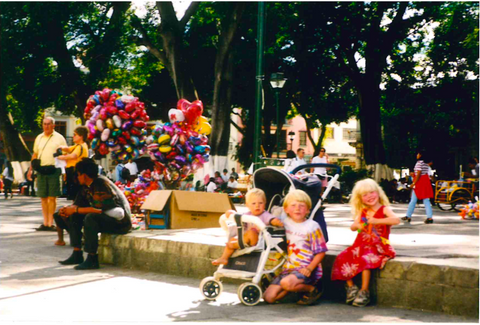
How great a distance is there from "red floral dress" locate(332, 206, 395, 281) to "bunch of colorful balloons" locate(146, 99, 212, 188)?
5871mm

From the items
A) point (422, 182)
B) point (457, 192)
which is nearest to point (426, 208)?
point (422, 182)

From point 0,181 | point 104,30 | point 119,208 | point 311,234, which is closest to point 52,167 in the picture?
point 119,208

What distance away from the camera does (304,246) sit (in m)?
5.81

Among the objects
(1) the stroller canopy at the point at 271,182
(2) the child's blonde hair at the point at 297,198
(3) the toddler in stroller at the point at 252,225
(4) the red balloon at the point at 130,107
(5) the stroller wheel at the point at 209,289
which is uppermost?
(4) the red balloon at the point at 130,107

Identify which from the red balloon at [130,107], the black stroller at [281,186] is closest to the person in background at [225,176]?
the red balloon at [130,107]

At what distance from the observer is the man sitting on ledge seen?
7.78 metres

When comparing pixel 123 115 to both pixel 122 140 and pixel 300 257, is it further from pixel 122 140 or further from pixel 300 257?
pixel 300 257

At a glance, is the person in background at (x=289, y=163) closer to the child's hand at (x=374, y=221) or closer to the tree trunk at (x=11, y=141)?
the child's hand at (x=374, y=221)

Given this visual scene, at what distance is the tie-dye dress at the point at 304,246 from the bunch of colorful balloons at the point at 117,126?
5741mm

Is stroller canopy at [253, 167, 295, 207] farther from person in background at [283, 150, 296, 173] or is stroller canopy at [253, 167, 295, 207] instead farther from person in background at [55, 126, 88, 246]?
person in background at [283, 150, 296, 173]

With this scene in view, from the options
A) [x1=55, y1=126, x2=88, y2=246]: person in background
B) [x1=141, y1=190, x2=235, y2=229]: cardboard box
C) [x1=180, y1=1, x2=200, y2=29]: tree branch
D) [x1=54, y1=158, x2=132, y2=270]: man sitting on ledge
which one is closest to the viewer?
[x1=54, y1=158, x2=132, y2=270]: man sitting on ledge

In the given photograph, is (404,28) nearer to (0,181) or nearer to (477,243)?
(0,181)

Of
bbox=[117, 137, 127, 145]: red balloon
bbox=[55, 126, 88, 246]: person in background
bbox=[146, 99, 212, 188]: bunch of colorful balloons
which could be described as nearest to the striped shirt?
bbox=[146, 99, 212, 188]: bunch of colorful balloons

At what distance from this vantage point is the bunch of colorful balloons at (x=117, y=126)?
11.0 metres
